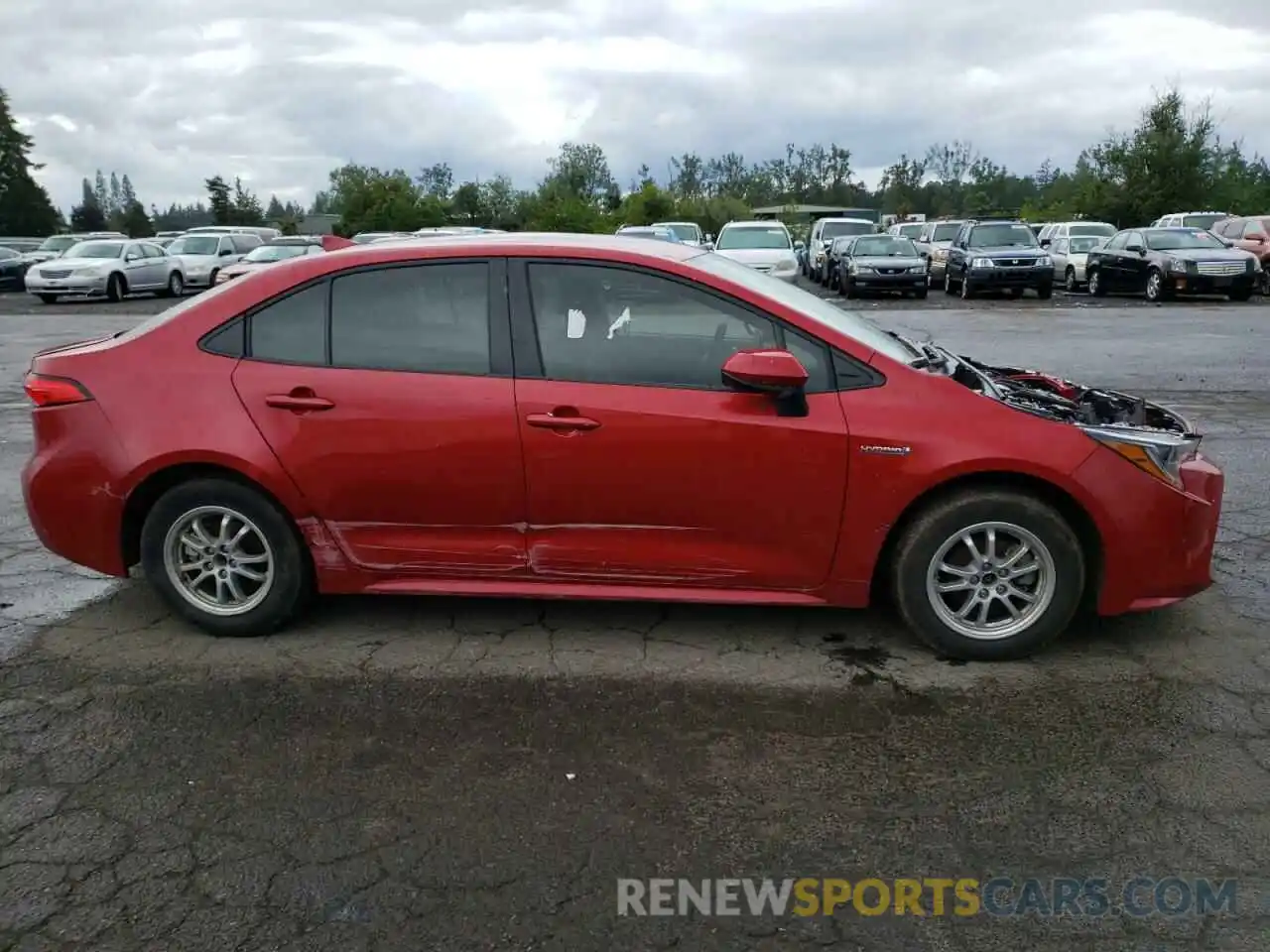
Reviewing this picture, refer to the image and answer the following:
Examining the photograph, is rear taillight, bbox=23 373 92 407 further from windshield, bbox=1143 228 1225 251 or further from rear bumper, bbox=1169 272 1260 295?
windshield, bbox=1143 228 1225 251

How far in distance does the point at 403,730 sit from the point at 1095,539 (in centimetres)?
267

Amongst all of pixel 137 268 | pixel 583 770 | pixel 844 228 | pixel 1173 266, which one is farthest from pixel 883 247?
pixel 583 770

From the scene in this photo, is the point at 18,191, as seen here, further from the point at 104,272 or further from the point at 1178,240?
the point at 1178,240

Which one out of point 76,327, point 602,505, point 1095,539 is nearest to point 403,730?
point 602,505

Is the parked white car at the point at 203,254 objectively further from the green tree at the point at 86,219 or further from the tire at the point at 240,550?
the green tree at the point at 86,219

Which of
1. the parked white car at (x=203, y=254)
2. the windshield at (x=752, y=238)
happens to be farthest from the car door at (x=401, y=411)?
the parked white car at (x=203, y=254)

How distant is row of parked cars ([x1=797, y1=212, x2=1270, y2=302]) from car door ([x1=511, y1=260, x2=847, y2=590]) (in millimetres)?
20520

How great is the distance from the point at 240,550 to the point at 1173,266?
2176cm

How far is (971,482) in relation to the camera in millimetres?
4066

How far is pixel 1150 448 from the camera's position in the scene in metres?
4.06

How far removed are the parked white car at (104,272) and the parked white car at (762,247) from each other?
14561 mm

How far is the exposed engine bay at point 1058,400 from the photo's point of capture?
4.24 metres

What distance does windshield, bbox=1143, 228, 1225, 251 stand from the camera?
22.4 m

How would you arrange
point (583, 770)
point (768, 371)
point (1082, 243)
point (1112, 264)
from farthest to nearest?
point (1082, 243)
point (1112, 264)
point (768, 371)
point (583, 770)
